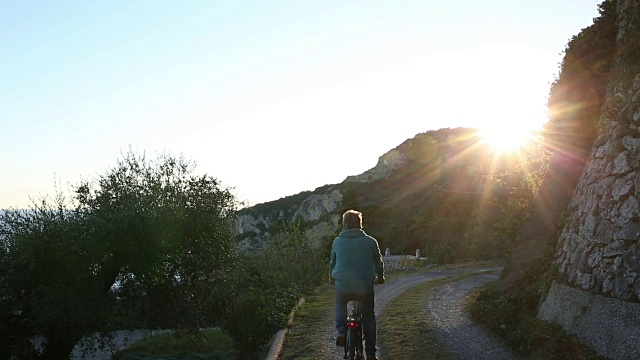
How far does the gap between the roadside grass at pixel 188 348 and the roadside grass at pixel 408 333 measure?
11.4 m

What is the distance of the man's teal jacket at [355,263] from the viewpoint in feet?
25.9

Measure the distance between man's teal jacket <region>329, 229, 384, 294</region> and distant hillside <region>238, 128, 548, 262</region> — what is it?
42.7ft

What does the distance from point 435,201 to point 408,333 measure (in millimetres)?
53180

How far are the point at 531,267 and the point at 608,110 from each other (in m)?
4.24

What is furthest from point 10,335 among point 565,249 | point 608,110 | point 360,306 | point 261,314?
point 608,110

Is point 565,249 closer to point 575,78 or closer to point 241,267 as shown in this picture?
point 575,78

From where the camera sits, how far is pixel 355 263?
26.1 feet

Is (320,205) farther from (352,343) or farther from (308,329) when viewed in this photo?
(352,343)

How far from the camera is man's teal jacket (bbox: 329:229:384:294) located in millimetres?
7906

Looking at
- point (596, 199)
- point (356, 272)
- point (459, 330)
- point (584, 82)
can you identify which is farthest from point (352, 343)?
point (584, 82)

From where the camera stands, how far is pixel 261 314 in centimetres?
1870

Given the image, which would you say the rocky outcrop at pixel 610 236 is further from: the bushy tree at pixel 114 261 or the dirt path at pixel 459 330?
the bushy tree at pixel 114 261

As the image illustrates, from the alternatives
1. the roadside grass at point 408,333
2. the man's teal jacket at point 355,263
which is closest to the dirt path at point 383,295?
the roadside grass at point 408,333

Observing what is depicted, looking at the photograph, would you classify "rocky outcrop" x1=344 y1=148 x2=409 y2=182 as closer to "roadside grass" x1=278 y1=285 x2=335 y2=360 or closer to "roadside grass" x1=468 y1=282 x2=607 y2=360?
"roadside grass" x1=278 y1=285 x2=335 y2=360
